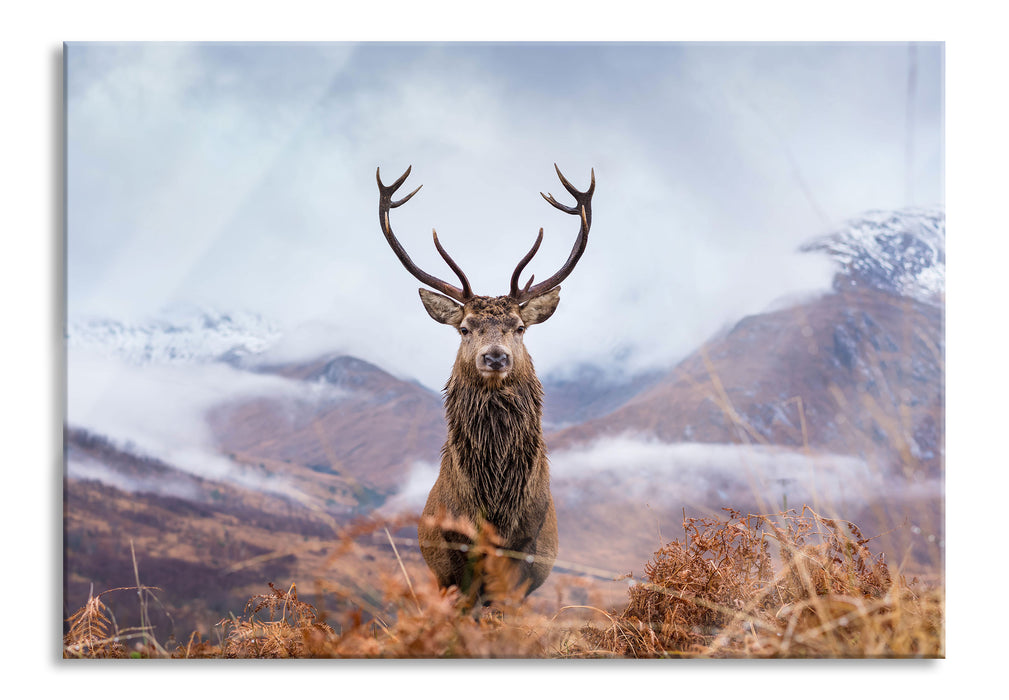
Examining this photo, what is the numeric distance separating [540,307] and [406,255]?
711 mm

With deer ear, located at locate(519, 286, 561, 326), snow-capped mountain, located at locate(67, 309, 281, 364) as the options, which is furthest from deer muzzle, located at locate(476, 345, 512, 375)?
snow-capped mountain, located at locate(67, 309, 281, 364)

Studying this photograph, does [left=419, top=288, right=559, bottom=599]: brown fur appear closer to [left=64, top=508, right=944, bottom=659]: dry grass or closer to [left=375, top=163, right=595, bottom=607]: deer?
[left=375, top=163, right=595, bottom=607]: deer

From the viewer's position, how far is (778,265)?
160 inches

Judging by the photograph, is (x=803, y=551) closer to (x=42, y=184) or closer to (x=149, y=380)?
(x=149, y=380)

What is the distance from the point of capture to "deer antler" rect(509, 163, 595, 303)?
3.77 m

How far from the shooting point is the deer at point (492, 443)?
3572mm

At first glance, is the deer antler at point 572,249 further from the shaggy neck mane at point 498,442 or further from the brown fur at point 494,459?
the shaggy neck mane at point 498,442

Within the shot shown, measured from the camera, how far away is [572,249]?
3980 millimetres

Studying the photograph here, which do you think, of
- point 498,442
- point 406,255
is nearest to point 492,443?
point 498,442

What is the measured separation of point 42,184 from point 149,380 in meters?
1.06
